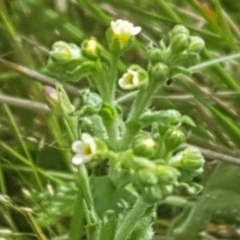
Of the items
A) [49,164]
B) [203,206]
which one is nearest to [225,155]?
[203,206]

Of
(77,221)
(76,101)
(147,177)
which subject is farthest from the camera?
(76,101)

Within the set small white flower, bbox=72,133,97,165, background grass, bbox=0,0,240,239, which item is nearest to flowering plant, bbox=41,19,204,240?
small white flower, bbox=72,133,97,165

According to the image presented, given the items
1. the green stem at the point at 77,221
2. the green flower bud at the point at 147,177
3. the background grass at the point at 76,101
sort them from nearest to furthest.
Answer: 1. the green flower bud at the point at 147,177
2. the green stem at the point at 77,221
3. the background grass at the point at 76,101

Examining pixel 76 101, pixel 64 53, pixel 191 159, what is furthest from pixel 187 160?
pixel 76 101

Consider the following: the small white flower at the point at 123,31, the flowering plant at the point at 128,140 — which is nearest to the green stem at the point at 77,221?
the flowering plant at the point at 128,140

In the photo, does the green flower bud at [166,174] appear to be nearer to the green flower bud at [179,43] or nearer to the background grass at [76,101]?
the green flower bud at [179,43]

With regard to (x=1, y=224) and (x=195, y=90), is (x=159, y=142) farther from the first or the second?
(x=1, y=224)

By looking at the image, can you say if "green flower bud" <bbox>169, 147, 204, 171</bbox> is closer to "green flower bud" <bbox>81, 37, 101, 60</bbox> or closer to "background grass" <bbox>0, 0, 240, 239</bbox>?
"green flower bud" <bbox>81, 37, 101, 60</bbox>

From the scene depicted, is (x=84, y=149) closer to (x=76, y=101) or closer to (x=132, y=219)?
(x=132, y=219)
